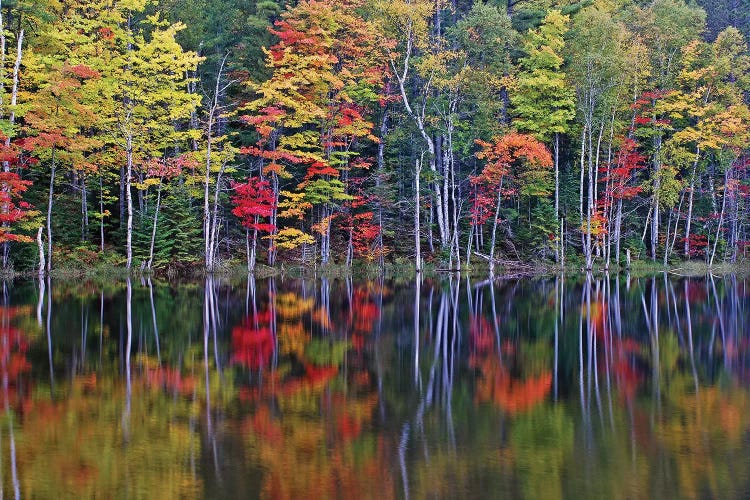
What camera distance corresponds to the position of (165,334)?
1390cm

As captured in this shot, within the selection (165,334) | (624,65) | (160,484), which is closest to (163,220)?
(165,334)

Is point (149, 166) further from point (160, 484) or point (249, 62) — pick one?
point (160, 484)

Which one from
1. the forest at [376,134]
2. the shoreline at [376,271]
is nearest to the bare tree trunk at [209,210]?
the forest at [376,134]

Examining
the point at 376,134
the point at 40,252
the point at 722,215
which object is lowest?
the point at 40,252

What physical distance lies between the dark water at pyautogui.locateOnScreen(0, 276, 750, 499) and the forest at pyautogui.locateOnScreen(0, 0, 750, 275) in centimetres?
1387

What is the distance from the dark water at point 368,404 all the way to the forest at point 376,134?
13868 millimetres

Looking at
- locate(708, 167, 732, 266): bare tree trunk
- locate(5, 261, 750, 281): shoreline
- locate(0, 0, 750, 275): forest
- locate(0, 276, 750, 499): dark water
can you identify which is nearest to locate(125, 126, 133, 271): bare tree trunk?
locate(0, 0, 750, 275): forest

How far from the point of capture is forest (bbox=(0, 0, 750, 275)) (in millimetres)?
30141

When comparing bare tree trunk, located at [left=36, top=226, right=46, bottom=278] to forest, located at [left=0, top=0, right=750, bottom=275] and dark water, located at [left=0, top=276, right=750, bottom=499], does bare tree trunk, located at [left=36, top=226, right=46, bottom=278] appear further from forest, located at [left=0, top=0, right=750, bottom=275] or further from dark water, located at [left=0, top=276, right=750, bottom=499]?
dark water, located at [left=0, top=276, right=750, bottom=499]

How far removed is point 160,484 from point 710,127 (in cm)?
3778

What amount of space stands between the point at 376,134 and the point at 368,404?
32.1 m

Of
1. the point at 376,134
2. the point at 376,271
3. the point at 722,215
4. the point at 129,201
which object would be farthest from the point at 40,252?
the point at 722,215

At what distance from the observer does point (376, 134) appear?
3953 centimetres

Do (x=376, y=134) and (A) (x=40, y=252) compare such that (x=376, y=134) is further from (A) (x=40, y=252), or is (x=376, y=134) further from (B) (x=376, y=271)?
(A) (x=40, y=252)
